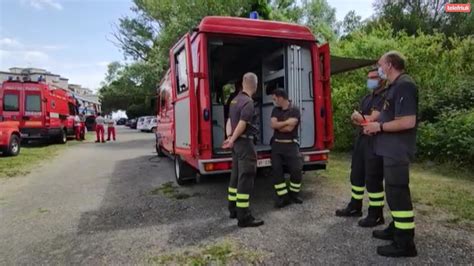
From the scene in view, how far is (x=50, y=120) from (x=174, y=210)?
47.2 ft

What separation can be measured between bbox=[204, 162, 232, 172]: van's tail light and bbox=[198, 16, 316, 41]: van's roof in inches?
74.0

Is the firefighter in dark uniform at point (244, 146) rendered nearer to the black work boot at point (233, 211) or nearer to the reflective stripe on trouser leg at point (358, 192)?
the black work boot at point (233, 211)

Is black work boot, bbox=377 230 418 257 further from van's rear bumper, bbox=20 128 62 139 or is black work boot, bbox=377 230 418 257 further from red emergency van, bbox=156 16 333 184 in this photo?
van's rear bumper, bbox=20 128 62 139

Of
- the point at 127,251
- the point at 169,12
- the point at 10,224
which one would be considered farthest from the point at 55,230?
the point at 169,12

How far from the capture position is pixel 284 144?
5.37 metres

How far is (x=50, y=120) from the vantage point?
17.4 m

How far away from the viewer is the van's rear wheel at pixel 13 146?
12659 millimetres

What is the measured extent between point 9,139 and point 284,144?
1100 centimetres

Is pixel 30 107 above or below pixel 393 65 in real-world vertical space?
above

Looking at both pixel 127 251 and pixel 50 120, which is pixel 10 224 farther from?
pixel 50 120

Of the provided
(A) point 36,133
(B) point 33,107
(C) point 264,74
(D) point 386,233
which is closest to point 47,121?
(A) point 36,133

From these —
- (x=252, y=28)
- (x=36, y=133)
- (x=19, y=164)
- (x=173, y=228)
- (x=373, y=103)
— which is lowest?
(x=173, y=228)

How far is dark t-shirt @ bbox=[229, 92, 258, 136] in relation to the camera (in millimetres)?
4527

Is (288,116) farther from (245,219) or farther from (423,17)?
(423,17)
